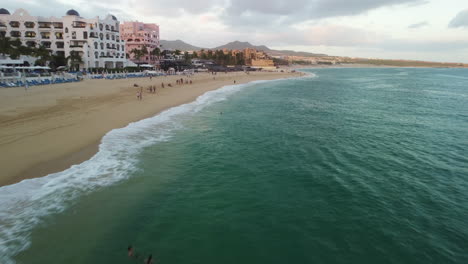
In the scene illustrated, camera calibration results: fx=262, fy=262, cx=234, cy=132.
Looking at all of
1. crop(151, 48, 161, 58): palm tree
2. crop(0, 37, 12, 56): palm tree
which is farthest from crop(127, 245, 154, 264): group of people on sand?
crop(151, 48, 161, 58): palm tree

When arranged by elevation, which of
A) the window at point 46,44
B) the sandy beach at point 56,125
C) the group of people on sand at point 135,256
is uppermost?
the window at point 46,44

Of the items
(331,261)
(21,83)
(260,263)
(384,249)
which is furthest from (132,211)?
(21,83)

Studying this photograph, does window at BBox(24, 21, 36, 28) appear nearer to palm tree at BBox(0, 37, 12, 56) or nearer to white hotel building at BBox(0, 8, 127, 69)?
white hotel building at BBox(0, 8, 127, 69)

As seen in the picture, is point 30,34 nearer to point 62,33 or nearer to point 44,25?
point 44,25

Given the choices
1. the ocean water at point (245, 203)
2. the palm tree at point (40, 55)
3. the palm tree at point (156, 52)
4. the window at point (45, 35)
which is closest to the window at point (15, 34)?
the window at point (45, 35)

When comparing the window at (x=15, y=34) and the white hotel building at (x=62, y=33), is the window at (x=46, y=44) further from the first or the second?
the window at (x=15, y=34)

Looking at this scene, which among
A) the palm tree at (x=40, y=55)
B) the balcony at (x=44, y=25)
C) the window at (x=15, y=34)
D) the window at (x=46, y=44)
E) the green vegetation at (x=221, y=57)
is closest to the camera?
the palm tree at (x=40, y=55)
